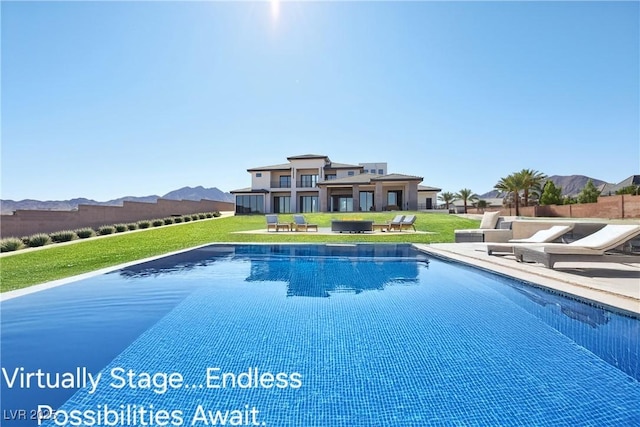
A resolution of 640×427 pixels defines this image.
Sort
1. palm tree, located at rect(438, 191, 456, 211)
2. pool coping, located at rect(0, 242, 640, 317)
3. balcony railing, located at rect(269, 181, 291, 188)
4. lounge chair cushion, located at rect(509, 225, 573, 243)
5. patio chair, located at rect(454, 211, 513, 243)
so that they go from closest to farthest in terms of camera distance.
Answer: pool coping, located at rect(0, 242, 640, 317)
lounge chair cushion, located at rect(509, 225, 573, 243)
patio chair, located at rect(454, 211, 513, 243)
balcony railing, located at rect(269, 181, 291, 188)
palm tree, located at rect(438, 191, 456, 211)

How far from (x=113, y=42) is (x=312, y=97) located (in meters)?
10.9

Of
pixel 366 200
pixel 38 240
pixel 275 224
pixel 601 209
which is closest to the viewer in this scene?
pixel 38 240

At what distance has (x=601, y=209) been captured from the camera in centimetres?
3272

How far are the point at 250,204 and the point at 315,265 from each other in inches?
1405

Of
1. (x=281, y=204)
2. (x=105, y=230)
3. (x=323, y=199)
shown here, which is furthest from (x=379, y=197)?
(x=105, y=230)

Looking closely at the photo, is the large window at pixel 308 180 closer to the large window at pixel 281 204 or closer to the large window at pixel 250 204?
the large window at pixel 281 204

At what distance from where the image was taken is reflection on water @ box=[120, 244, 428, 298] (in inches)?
276

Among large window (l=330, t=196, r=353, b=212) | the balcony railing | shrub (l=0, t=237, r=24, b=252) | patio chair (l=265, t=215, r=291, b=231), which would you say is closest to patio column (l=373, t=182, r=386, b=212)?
large window (l=330, t=196, r=353, b=212)

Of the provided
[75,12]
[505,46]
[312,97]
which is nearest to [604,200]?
[505,46]

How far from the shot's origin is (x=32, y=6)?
1179cm

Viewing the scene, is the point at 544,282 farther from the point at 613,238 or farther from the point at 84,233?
the point at 84,233

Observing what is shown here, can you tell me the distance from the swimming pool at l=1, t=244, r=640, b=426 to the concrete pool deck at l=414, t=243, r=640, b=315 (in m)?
0.29

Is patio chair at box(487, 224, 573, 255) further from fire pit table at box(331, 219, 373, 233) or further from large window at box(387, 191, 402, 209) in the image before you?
large window at box(387, 191, 402, 209)

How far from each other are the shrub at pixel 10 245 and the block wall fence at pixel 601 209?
1800 inches
